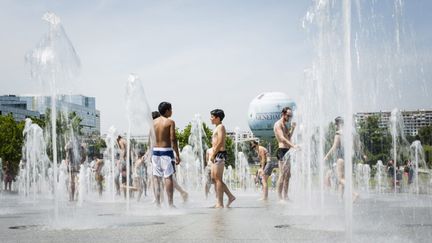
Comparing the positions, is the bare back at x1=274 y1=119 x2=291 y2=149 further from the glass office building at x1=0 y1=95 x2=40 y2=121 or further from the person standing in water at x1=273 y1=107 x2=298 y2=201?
the glass office building at x1=0 y1=95 x2=40 y2=121

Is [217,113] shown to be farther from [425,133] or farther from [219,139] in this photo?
[425,133]

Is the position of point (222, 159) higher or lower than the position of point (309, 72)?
lower

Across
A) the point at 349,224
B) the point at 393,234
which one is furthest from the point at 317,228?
the point at 349,224

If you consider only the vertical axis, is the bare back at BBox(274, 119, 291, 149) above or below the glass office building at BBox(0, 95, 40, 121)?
below

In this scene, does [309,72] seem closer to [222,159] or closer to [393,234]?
[222,159]

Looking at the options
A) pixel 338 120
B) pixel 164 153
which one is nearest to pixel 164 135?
pixel 164 153

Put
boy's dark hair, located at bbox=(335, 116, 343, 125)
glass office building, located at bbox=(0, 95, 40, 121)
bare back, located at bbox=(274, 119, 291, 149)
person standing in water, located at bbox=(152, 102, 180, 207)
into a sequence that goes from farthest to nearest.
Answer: glass office building, located at bbox=(0, 95, 40, 121) < bare back, located at bbox=(274, 119, 291, 149) < boy's dark hair, located at bbox=(335, 116, 343, 125) < person standing in water, located at bbox=(152, 102, 180, 207)

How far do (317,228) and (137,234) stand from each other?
179 cm

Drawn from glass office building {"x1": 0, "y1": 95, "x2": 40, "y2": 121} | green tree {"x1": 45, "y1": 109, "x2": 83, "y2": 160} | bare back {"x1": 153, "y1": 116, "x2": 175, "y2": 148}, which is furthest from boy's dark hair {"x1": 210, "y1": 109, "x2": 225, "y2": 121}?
glass office building {"x1": 0, "y1": 95, "x2": 40, "y2": 121}

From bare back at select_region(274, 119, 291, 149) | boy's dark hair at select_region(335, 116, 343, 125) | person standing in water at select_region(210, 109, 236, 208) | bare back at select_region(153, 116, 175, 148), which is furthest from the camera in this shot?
bare back at select_region(274, 119, 291, 149)

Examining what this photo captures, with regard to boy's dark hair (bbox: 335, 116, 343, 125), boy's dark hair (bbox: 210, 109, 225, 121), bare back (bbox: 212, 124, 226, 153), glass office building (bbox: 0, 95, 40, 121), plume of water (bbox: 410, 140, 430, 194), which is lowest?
plume of water (bbox: 410, 140, 430, 194)

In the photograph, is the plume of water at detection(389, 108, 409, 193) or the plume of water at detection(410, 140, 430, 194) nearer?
the plume of water at detection(410, 140, 430, 194)

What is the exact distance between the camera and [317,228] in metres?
6.21

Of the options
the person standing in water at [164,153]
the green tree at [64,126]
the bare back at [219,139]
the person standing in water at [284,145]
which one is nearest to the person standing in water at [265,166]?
the person standing in water at [284,145]
